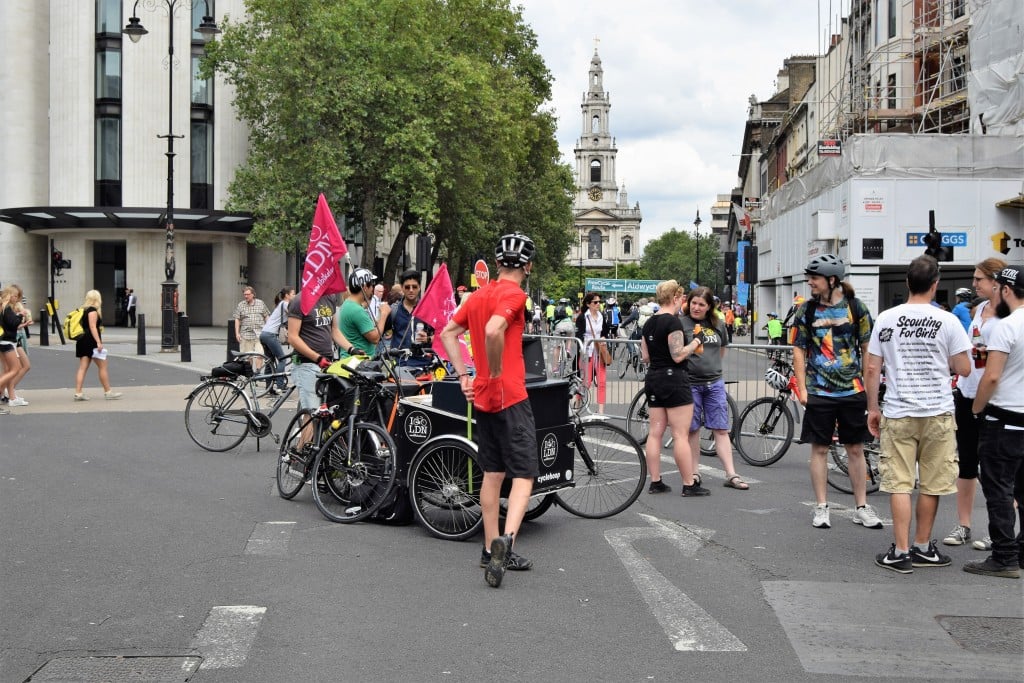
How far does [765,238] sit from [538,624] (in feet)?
160

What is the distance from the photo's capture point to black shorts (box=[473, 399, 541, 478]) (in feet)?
21.5

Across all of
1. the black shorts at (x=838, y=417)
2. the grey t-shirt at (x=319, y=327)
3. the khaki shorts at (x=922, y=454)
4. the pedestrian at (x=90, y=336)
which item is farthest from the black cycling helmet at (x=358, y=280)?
the pedestrian at (x=90, y=336)

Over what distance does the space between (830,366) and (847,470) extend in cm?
217

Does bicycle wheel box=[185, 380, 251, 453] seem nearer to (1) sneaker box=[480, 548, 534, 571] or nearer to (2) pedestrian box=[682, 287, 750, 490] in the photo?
(2) pedestrian box=[682, 287, 750, 490]

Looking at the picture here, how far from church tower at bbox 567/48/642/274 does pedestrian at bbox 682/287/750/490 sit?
177m

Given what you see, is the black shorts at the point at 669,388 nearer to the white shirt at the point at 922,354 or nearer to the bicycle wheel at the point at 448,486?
the bicycle wheel at the point at 448,486

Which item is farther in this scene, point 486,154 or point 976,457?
point 486,154

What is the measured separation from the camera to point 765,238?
52.5 metres

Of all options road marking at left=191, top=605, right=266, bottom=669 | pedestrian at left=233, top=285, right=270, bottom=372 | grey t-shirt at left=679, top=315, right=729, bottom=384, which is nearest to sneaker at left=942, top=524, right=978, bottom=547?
grey t-shirt at left=679, top=315, right=729, bottom=384

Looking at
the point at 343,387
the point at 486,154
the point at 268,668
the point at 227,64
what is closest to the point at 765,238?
the point at 486,154

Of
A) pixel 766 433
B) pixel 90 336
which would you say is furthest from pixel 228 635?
pixel 90 336

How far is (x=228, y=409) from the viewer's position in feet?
38.5

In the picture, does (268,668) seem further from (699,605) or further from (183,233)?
(183,233)

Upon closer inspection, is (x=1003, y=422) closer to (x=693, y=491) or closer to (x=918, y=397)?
(x=918, y=397)
